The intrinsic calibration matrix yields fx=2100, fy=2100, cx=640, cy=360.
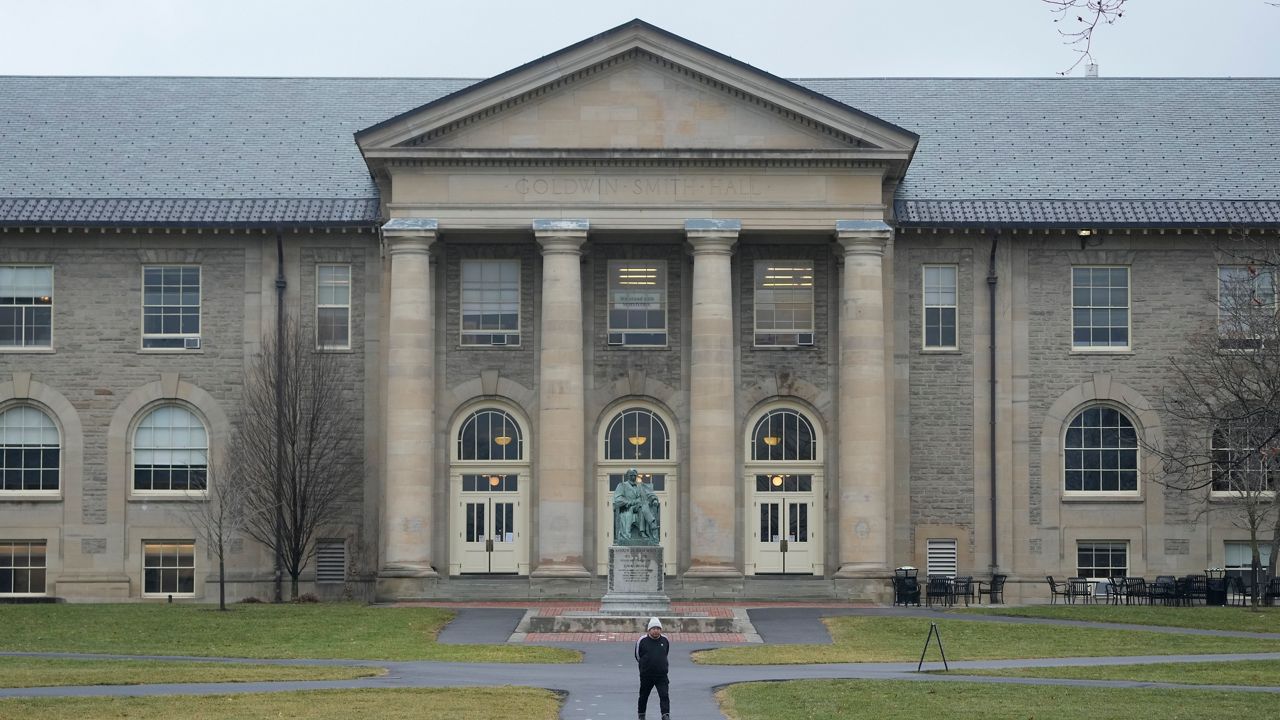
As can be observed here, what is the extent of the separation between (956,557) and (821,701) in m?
27.1

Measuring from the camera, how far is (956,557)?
57750mm

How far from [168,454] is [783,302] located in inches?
690

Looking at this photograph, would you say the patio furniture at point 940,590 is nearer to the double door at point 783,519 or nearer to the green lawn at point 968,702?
the double door at point 783,519

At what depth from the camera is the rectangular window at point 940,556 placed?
189ft

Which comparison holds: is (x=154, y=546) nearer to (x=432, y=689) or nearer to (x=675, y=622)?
(x=675, y=622)

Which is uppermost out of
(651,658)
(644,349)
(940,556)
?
(644,349)

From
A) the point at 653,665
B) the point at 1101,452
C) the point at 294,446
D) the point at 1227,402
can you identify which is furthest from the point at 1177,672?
the point at 294,446

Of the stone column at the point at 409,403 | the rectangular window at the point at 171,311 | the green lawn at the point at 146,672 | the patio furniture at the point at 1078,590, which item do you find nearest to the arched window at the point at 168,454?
the rectangular window at the point at 171,311

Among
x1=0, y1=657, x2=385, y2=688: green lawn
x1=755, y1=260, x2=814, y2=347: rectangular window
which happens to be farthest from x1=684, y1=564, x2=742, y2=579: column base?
x1=0, y1=657, x2=385, y2=688: green lawn

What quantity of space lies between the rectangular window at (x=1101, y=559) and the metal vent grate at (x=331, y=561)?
20179 millimetres

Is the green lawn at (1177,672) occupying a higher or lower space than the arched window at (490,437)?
lower

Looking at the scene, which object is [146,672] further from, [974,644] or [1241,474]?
[1241,474]

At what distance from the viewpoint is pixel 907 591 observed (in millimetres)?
54312

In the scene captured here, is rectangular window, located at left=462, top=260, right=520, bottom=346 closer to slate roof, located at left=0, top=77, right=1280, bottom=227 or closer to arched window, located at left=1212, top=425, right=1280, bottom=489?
slate roof, located at left=0, top=77, right=1280, bottom=227
